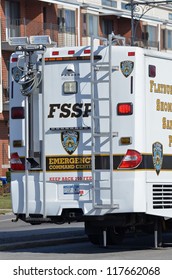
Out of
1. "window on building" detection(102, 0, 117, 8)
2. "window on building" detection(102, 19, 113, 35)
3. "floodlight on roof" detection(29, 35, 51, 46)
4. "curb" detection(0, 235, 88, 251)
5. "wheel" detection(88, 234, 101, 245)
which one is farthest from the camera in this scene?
"window on building" detection(102, 19, 113, 35)

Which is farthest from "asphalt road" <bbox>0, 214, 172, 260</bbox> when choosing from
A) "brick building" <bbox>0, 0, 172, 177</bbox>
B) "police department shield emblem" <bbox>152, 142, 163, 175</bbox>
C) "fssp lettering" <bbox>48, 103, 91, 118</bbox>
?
"brick building" <bbox>0, 0, 172, 177</bbox>

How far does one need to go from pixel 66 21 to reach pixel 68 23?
1.31 ft

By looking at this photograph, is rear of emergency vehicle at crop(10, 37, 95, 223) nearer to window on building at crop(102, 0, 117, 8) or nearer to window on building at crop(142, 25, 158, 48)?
window on building at crop(102, 0, 117, 8)

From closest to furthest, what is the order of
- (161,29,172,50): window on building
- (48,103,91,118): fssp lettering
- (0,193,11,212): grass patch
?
(48,103,91,118): fssp lettering < (0,193,11,212): grass patch < (161,29,172,50): window on building

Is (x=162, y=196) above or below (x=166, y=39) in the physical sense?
below

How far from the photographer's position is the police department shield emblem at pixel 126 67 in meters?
17.1

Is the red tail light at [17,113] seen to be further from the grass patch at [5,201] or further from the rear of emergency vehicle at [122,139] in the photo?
the grass patch at [5,201]

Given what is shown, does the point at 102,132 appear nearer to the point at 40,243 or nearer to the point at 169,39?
the point at 40,243

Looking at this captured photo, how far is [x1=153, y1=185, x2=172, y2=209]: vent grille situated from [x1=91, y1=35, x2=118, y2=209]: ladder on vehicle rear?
2.57 ft

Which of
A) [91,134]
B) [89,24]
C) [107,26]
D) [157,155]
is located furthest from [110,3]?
[91,134]

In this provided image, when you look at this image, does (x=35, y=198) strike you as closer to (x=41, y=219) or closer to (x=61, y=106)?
(x=41, y=219)

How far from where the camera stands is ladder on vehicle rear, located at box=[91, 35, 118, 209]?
673 inches

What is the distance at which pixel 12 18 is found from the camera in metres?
59.0

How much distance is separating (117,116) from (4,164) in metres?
41.0
